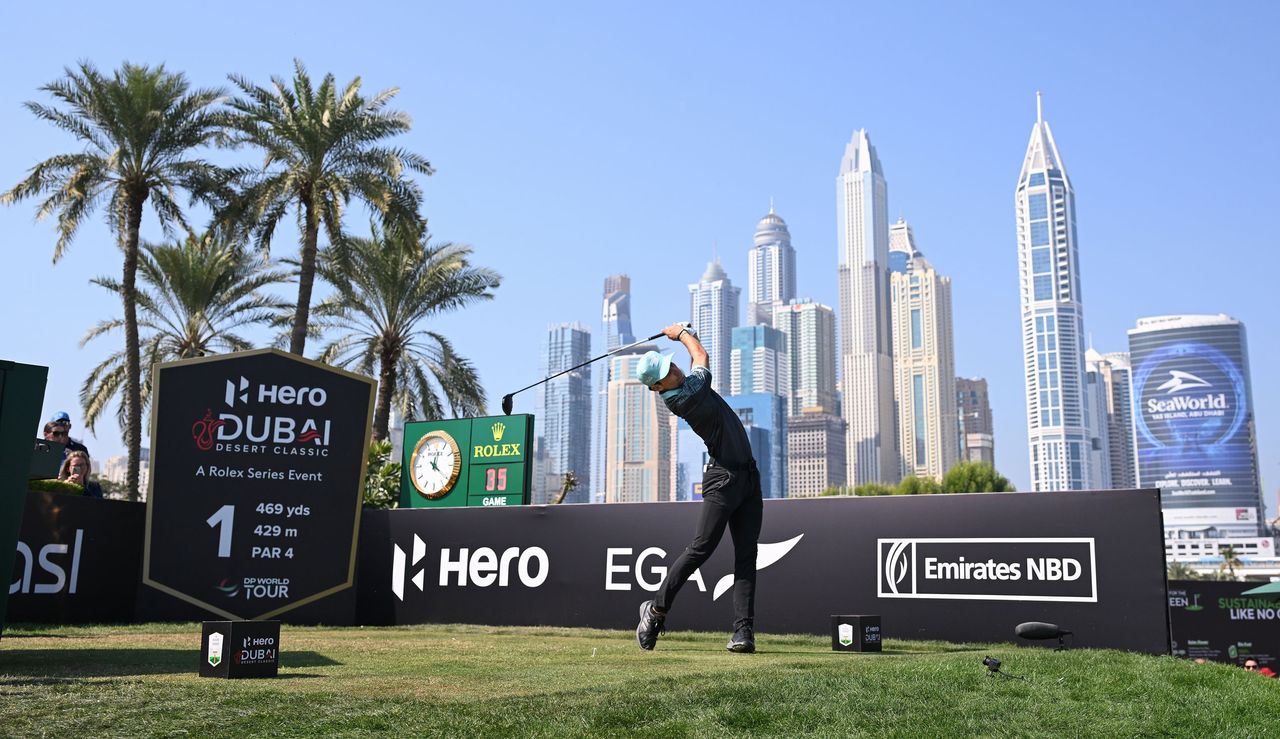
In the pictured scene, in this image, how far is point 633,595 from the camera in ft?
43.6

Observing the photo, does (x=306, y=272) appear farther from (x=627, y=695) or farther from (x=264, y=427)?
(x=627, y=695)

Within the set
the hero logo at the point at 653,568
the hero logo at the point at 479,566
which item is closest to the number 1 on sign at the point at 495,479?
the hero logo at the point at 479,566

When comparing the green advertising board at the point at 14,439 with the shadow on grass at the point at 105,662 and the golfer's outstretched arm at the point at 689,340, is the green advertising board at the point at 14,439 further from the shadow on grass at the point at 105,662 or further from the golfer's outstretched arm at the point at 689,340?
the golfer's outstretched arm at the point at 689,340

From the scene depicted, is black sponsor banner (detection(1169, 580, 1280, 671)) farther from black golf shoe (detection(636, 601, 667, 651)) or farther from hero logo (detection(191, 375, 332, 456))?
black golf shoe (detection(636, 601, 667, 651))

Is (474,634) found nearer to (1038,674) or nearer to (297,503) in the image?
(297,503)

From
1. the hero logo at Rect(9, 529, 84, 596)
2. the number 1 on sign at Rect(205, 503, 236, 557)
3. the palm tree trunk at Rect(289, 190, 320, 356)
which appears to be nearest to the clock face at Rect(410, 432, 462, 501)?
the palm tree trunk at Rect(289, 190, 320, 356)

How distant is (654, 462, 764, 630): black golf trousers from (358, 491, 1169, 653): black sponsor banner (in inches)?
174

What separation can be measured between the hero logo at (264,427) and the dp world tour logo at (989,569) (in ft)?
23.6

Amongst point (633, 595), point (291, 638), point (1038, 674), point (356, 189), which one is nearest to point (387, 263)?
point (356, 189)

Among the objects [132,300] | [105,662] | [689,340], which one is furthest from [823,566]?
[132,300]

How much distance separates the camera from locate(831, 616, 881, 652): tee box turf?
30.1 ft

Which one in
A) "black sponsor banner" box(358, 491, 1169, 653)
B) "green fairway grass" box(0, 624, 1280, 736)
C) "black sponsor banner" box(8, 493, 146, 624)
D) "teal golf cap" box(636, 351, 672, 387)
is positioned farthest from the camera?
"black sponsor banner" box(8, 493, 146, 624)

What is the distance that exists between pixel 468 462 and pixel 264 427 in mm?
9917

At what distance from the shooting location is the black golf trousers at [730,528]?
7.46 meters
